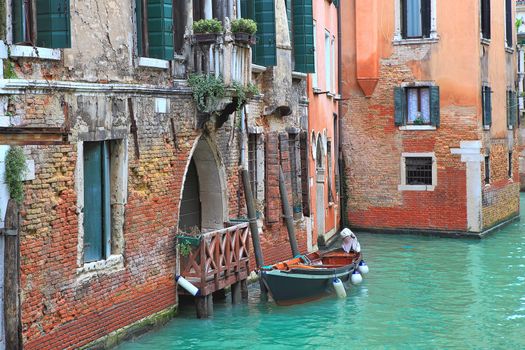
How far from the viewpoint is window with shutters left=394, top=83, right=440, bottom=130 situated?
71.3 feet

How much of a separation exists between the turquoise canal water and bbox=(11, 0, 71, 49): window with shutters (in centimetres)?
347

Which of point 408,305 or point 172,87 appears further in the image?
point 408,305

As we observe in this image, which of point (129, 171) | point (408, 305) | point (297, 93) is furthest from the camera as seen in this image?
point (297, 93)

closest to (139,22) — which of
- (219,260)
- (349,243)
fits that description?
(219,260)

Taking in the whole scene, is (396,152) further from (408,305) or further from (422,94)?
(408,305)

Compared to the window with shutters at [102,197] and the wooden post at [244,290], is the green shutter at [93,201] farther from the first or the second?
the wooden post at [244,290]

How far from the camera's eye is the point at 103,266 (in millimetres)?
10062

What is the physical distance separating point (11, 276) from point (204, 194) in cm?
536

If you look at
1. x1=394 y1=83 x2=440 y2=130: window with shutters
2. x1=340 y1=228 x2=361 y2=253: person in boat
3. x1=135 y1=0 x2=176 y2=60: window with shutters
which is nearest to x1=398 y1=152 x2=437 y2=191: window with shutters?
x1=394 y1=83 x2=440 y2=130: window with shutters

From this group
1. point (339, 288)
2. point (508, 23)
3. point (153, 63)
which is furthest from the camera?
point (508, 23)

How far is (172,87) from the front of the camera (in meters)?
11.5

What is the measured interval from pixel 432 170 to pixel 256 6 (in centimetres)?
886

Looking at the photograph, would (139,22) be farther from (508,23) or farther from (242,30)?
(508,23)

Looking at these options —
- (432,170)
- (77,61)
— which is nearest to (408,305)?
(77,61)
